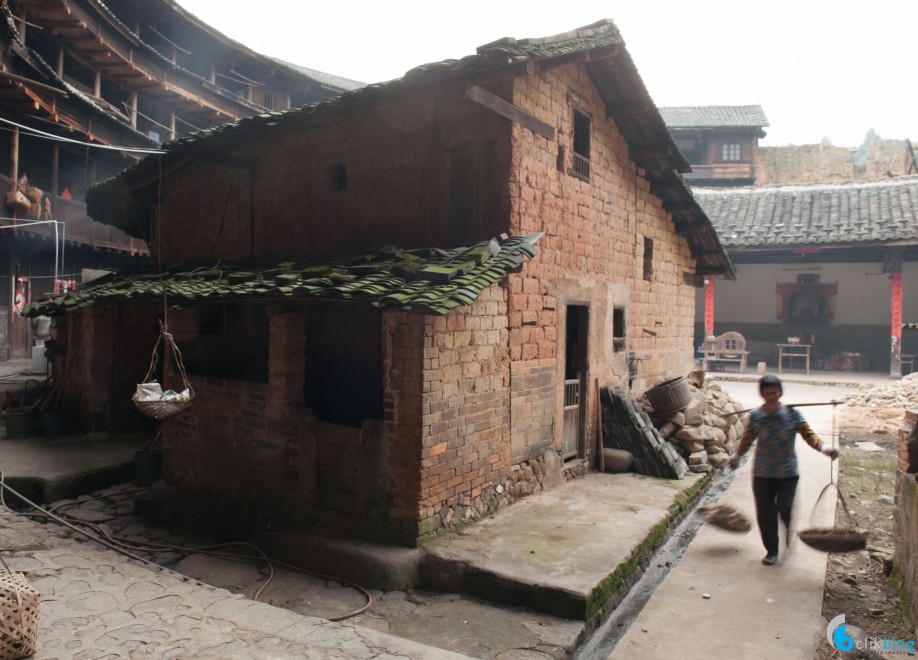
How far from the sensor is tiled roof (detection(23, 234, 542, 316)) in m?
5.35

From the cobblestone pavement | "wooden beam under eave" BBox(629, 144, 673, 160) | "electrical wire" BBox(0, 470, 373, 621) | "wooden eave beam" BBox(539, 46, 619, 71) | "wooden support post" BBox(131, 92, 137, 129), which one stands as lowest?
"electrical wire" BBox(0, 470, 373, 621)

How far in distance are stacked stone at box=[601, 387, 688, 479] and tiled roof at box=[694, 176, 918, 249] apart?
1327 centimetres

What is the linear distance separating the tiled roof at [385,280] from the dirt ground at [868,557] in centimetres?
399

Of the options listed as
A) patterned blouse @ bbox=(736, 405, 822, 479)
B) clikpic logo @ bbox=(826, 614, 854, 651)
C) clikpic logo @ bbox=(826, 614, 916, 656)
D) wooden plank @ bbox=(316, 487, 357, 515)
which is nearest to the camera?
clikpic logo @ bbox=(826, 614, 916, 656)

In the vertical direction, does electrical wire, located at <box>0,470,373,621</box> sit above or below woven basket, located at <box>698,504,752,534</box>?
below

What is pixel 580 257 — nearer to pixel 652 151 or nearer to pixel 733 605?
pixel 652 151

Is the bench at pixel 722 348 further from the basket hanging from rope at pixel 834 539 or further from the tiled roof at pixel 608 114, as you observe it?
the basket hanging from rope at pixel 834 539

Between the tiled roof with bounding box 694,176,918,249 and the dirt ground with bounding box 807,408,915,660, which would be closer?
the dirt ground with bounding box 807,408,915,660

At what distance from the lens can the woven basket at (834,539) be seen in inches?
209

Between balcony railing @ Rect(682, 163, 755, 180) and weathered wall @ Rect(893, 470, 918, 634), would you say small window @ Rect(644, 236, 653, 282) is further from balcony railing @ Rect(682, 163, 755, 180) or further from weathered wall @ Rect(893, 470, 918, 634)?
balcony railing @ Rect(682, 163, 755, 180)

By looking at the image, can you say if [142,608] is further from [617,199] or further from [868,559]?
[617,199]

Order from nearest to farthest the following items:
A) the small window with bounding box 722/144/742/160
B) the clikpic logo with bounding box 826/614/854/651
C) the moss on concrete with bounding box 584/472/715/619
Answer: the clikpic logo with bounding box 826/614/854/651
the moss on concrete with bounding box 584/472/715/619
the small window with bounding box 722/144/742/160

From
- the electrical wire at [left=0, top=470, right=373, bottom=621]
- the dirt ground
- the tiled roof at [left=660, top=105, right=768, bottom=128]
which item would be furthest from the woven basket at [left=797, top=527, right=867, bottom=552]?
the tiled roof at [left=660, top=105, right=768, bottom=128]

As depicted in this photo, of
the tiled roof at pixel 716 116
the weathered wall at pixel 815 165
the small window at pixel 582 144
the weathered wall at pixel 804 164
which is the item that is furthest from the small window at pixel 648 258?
the weathered wall at pixel 815 165
